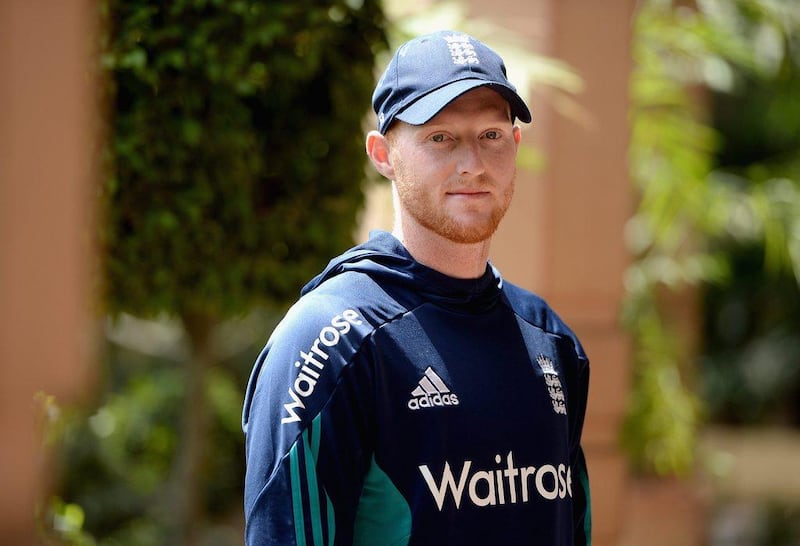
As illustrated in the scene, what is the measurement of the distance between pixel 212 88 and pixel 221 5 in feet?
0.83

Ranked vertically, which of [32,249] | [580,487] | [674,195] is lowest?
[580,487]

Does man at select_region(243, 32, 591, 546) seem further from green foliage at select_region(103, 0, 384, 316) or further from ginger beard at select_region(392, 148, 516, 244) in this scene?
green foliage at select_region(103, 0, 384, 316)

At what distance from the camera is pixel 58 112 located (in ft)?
6.26

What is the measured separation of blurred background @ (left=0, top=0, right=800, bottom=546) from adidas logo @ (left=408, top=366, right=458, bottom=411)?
24.8 inches

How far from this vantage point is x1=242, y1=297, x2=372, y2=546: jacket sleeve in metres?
2.15

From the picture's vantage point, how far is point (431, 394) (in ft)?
7.46

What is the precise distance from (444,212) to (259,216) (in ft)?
4.94

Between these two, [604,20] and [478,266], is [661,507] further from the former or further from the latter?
[478,266]

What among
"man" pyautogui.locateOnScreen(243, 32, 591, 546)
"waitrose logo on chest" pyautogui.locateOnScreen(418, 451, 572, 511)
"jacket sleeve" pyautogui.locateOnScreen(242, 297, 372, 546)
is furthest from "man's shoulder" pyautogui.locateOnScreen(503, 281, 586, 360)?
"jacket sleeve" pyautogui.locateOnScreen(242, 297, 372, 546)

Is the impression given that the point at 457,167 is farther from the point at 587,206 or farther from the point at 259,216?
the point at 587,206

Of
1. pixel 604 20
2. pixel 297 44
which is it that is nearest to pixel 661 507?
pixel 604 20

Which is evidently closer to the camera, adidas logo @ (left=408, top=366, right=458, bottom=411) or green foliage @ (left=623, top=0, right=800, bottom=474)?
adidas logo @ (left=408, top=366, right=458, bottom=411)

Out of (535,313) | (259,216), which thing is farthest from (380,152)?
(259,216)

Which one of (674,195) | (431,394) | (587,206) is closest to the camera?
(431,394)
